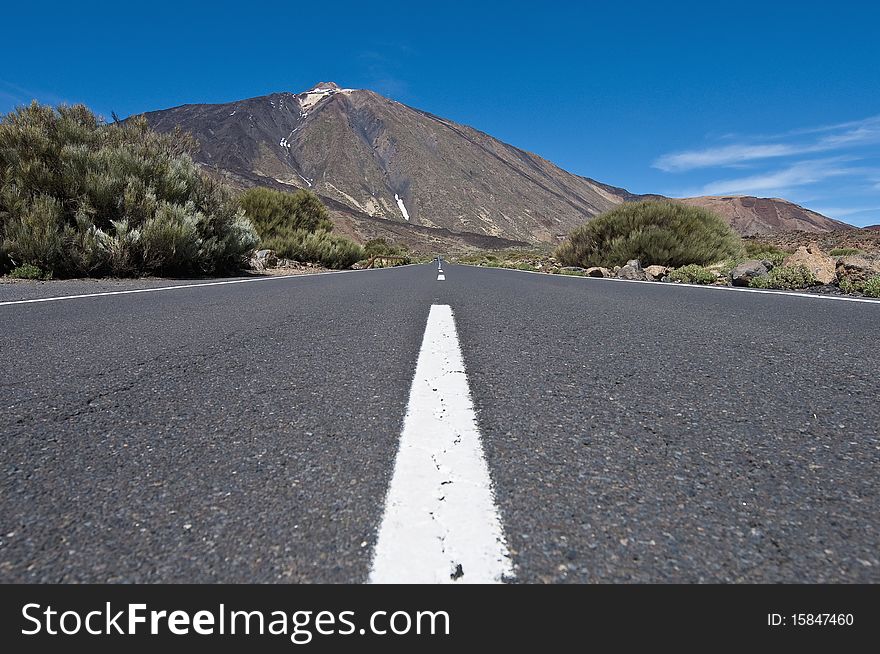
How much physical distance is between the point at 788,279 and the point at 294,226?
Result: 18.2 m

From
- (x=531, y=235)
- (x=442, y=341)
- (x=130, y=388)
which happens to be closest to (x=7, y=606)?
(x=130, y=388)

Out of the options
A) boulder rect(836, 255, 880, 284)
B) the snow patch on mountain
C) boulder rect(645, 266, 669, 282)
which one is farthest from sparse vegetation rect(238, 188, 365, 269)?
the snow patch on mountain

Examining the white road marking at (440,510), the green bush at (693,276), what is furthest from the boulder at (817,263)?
the white road marking at (440,510)

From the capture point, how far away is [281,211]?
20.3 metres

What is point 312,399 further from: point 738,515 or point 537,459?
point 738,515

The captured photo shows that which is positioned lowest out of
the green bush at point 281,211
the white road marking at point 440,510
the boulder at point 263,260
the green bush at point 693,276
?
the white road marking at point 440,510

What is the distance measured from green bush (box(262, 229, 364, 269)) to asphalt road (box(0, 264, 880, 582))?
1661 cm

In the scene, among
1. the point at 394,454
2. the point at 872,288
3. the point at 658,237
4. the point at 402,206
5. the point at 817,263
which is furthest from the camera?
the point at 402,206

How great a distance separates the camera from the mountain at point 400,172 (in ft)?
482

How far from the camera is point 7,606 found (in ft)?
2.54

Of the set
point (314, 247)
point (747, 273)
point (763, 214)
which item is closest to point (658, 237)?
point (747, 273)

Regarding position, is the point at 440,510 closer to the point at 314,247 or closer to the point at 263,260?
the point at 263,260

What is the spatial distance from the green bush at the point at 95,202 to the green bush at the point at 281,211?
22.6 ft

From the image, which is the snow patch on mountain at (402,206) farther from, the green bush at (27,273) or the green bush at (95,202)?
the green bush at (27,273)
